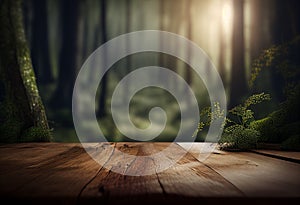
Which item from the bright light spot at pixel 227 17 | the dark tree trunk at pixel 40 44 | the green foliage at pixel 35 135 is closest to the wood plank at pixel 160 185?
the green foliage at pixel 35 135

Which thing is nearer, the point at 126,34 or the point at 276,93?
the point at 276,93

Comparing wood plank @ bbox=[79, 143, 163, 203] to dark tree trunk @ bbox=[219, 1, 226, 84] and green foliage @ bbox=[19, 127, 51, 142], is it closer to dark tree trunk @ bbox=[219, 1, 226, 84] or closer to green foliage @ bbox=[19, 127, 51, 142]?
green foliage @ bbox=[19, 127, 51, 142]

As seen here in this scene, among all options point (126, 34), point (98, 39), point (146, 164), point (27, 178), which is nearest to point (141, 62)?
point (126, 34)

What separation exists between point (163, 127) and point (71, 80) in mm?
950

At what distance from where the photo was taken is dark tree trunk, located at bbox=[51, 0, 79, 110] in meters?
2.40

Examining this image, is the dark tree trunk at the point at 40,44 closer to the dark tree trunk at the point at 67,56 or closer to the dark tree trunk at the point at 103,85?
the dark tree trunk at the point at 67,56

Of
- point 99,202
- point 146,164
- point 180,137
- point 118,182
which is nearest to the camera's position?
point 99,202

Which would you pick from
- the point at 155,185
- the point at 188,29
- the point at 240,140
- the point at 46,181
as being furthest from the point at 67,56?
the point at 155,185

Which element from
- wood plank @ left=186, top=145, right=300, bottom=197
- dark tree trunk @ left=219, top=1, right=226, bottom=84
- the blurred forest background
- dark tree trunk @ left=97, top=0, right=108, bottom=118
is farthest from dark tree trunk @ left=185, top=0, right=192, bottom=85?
wood plank @ left=186, top=145, right=300, bottom=197

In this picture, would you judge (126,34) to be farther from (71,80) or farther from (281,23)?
(281,23)

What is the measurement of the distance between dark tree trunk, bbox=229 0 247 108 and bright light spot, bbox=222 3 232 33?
0.03 m

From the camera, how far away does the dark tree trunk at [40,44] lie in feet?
7.89

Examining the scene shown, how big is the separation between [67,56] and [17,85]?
511 mm

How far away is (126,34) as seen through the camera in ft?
8.05
